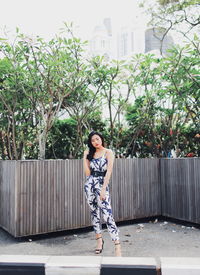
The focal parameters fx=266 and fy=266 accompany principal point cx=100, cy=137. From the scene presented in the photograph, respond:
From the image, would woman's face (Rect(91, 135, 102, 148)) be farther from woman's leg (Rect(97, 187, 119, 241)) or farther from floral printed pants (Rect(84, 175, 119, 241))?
woman's leg (Rect(97, 187, 119, 241))

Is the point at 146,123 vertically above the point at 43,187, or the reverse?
the point at 146,123

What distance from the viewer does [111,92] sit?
5.07 metres

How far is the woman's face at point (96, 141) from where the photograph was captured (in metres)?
3.25

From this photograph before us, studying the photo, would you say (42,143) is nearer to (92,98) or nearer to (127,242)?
(92,98)

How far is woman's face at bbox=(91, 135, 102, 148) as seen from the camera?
10.7 ft

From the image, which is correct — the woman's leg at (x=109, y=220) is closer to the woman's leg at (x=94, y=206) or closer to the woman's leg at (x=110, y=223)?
the woman's leg at (x=110, y=223)

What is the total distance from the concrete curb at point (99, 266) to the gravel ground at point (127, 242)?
39.2 inches

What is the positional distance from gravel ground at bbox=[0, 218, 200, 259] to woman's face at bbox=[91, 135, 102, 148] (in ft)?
4.19

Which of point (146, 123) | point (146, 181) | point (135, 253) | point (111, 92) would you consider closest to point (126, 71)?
point (111, 92)

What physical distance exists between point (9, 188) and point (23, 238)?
2.38ft

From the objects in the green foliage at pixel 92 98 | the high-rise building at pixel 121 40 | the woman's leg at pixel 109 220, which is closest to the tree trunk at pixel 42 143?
the green foliage at pixel 92 98

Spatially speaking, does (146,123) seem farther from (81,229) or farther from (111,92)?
(81,229)

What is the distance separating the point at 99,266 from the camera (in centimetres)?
206

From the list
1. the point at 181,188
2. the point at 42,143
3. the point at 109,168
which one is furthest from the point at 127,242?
the point at 42,143
